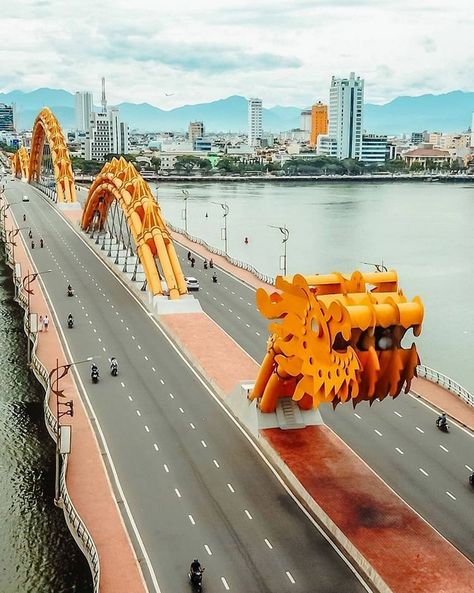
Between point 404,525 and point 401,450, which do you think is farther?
point 401,450

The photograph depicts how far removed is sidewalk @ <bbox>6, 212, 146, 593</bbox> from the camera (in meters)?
31.0

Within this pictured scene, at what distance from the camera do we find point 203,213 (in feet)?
576

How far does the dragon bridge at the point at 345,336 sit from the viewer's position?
33719 millimetres

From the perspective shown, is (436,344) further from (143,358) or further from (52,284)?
(52,284)

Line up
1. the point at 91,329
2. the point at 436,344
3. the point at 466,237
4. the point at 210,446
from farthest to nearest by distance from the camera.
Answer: the point at 466,237, the point at 436,344, the point at 91,329, the point at 210,446

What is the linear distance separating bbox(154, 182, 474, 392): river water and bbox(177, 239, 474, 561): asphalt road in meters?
14.0

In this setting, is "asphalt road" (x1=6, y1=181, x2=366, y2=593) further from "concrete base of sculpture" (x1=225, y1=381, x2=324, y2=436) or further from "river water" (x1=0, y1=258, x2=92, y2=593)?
"river water" (x1=0, y1=258, x2=92, y2=593)

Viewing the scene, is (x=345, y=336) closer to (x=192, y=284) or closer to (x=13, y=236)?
(x=192, y=284)

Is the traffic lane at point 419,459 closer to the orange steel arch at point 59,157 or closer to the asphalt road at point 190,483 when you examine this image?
the asphalt road at point 190,483

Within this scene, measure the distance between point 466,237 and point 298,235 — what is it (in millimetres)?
28388

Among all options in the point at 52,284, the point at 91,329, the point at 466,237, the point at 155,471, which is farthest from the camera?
the point at 466,237

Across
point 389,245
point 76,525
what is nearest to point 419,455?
point 76,525

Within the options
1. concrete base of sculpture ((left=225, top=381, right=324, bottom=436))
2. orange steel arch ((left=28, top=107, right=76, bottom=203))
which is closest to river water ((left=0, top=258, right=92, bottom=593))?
concrete base of sculpture ((left=225, top=381, right=324, bottom=436))

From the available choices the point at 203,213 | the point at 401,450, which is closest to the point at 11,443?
the point at 401,450
